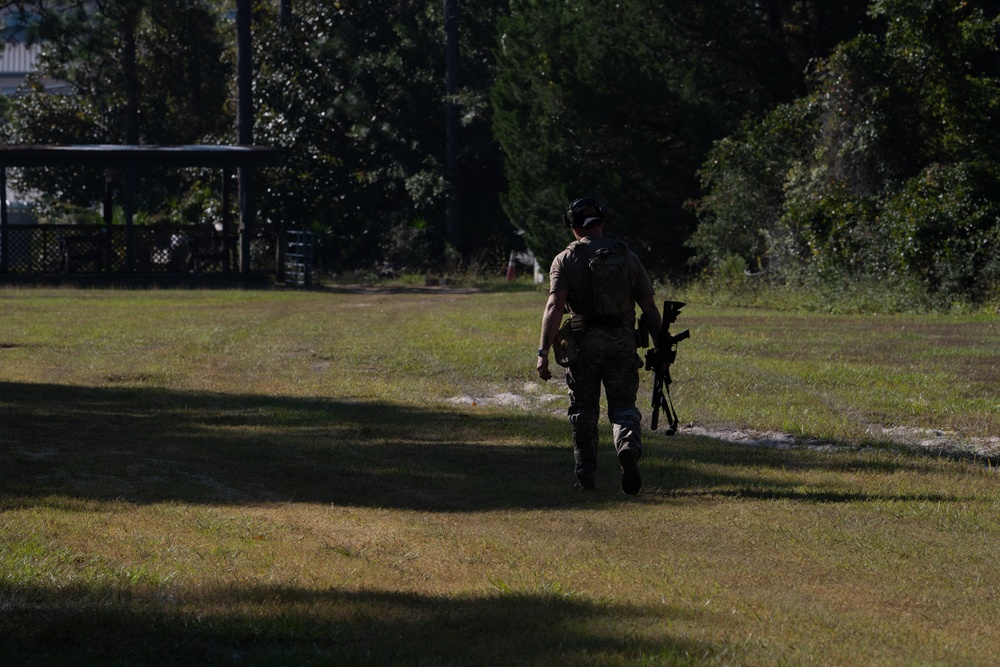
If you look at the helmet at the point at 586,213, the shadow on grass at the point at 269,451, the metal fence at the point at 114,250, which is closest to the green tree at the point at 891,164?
the metal fence at the point at 114,250

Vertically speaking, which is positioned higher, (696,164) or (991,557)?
(696,164)

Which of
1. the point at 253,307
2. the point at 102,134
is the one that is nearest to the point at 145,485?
the point at 253,307

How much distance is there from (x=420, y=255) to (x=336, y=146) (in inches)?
258

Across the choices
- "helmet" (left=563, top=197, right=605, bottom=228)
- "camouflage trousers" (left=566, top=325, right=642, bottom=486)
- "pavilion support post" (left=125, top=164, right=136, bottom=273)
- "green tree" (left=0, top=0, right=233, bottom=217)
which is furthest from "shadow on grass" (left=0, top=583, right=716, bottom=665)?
"green tree" (left=0, top=0, right=233, bottom=217)

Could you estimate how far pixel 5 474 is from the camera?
8.76m

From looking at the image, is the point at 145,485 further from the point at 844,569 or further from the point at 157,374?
the point at 157,374

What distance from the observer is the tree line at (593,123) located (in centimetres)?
2666

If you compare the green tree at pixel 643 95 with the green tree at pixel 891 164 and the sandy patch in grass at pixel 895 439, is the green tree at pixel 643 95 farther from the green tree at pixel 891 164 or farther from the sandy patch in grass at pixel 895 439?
the sandy patch in grass at pixel 895 439

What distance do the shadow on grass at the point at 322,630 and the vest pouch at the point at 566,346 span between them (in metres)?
3.06

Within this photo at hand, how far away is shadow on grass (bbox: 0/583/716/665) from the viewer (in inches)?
196

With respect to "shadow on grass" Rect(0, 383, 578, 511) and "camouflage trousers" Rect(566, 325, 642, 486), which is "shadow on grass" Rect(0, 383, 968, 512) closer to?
"shadow on grass" Rect(0, 383, 578, 511)

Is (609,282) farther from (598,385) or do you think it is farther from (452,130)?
(452,130)

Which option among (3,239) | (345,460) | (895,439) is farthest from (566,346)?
(3,239)

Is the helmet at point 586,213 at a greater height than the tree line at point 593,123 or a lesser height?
lesser
